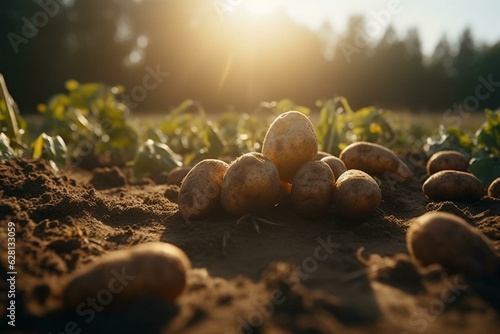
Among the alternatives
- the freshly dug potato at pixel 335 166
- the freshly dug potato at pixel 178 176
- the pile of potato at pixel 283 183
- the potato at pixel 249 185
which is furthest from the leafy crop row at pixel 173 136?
the potato at pixel 249 185

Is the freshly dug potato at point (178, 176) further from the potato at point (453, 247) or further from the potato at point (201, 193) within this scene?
the potato at point (453, 247)

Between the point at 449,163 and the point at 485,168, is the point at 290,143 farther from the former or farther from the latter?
the point at 485,168

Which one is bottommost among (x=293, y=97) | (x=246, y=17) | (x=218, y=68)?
(x=293, y=97)

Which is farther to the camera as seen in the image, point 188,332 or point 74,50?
point 74,50

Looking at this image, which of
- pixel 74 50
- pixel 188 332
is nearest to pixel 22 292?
pixel 188 332

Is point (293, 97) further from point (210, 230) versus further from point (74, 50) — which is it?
point (210, 230)
